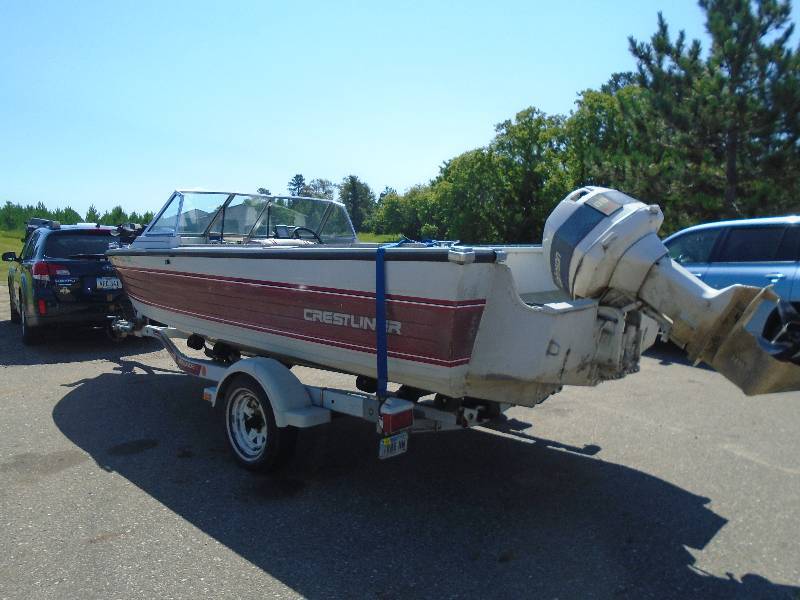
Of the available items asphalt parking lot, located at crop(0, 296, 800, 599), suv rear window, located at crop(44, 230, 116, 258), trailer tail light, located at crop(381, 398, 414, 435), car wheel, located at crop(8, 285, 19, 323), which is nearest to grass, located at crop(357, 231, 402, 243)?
trailer tail light, located at crop(381, 398, 414, 435)

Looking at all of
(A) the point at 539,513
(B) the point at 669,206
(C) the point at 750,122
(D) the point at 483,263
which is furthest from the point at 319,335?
(B) the point at 669,206

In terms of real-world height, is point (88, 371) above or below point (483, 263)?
below

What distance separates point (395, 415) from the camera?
3.71 metres

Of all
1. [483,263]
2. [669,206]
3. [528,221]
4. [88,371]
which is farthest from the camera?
[528,221]

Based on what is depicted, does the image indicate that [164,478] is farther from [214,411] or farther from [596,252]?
[596,252]

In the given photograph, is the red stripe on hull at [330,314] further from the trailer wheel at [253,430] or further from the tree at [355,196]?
the tree at [355,196]

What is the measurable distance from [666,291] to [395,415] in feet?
5.66

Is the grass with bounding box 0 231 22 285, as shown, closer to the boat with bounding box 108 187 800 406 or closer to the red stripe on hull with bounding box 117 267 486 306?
the red stripe on hull with bounding box 117 267 486 306

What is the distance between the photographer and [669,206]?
18.3m

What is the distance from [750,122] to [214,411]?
49.0 ft

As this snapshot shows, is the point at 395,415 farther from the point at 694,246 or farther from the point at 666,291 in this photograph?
the point at 694,246

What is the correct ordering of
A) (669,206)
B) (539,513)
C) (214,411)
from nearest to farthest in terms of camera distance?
(539,513) < (214,411) < (669,206)

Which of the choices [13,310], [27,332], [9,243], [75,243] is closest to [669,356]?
[75,243]

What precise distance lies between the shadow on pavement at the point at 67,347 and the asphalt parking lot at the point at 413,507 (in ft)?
7.06
